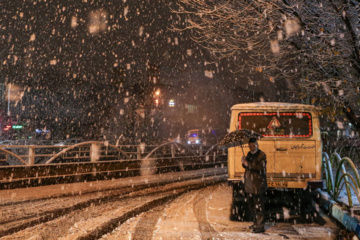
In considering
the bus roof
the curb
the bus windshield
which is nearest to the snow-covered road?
the curb

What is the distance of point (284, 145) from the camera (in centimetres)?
836

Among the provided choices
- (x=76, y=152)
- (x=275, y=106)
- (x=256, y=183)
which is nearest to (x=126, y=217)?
(x=256, y=183)

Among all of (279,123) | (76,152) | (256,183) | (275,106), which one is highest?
(275,106)

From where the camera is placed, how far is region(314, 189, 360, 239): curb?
20.3ft

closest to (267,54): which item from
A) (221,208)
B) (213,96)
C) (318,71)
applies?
(318,71)

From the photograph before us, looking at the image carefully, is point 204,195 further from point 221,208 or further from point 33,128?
point 33,128

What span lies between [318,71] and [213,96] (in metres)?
60.6

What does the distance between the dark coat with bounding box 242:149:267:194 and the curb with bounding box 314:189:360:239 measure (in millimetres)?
1678

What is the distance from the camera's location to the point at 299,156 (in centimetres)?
824

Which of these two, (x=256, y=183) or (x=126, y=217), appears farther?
(x=126, y=217)

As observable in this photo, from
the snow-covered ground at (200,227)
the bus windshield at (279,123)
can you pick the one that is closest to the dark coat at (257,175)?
the snow-covered ground at (200,227)

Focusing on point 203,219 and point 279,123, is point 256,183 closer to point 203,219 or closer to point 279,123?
point 203,219

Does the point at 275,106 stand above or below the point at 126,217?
above

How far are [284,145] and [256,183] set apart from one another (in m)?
2.07
